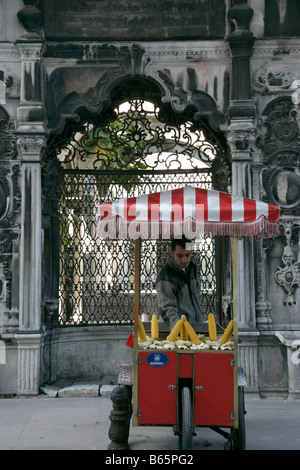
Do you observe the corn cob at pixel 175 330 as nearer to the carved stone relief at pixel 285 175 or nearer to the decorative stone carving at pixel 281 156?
the carved stone relief at pixel 285 175

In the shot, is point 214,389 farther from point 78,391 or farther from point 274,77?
point 274,77

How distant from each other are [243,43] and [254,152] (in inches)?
62.4

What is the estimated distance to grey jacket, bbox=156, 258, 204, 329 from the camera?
6.21m

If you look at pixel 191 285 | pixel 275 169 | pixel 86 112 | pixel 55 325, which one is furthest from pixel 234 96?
pixel 55 325

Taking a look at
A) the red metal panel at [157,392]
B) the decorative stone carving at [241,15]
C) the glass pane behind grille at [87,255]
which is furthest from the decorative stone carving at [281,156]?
the red metal panel at [157,392]

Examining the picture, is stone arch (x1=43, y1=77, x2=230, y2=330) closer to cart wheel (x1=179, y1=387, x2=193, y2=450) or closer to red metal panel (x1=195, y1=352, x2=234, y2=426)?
red metal panel (x1=195, y1=352, x2=234, y2=426)

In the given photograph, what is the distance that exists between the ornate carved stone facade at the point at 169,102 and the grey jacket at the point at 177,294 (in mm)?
2433

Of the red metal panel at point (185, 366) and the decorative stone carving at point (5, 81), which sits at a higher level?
the decorative stone carving at point (5, 81)

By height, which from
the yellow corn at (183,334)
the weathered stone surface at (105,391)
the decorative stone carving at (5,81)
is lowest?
the weathered stone surface at (105,391)

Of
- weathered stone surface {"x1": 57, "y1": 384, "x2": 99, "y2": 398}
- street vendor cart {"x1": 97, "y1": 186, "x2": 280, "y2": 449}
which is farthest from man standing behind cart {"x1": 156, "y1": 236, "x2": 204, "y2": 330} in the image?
weathered stone surface {"x1": 57, "y1": 384, "x2": 99, "y2": 398}

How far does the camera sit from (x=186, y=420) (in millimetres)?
5414

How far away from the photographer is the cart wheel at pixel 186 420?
5.36 meters

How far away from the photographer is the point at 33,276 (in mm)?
8812

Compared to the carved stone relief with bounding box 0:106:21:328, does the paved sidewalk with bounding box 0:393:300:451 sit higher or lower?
lower
